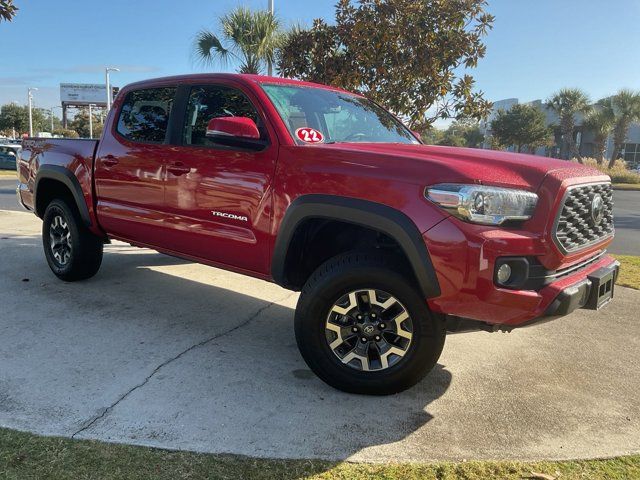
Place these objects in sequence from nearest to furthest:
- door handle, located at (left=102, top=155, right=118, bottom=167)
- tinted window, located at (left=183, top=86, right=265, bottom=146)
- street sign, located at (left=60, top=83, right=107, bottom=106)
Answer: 1. tinted window, located at (left=183, top=86, right=265, bottom=146)
2. door handle, located at (left=102, top=155, right=118, bottom=167)
3. street sign, located at (left=60, top=83, right=107, bottom=106)

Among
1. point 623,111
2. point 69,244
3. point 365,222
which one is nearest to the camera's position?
point 365,222

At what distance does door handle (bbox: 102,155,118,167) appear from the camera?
4.75 metres

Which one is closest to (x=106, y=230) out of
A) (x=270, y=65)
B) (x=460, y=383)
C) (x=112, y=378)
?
(x=112, y=378)

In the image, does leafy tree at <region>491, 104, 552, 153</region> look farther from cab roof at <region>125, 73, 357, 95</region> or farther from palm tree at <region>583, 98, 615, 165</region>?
cab roof at <region>125, 73, 357, 95</region>

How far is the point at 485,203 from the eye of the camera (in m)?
2.81

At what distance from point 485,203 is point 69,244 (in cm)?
436

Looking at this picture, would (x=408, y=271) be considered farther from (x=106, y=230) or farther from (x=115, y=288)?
(x=115, y=288)

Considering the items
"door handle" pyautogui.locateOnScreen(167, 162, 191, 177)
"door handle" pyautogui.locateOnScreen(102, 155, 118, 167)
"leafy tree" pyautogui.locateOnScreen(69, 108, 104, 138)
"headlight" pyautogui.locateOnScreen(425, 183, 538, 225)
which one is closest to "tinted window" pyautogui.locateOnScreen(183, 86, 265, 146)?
"door handle" pyautogui.locateOnScreen(167, 162, 191, 177)

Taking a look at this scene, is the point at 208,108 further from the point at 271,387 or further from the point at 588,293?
the point at 588,293

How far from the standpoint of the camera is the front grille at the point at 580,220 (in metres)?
2.95

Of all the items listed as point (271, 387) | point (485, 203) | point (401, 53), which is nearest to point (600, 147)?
point (401, 53)

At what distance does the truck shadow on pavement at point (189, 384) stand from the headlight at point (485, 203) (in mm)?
1224

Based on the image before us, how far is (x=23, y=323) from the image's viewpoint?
4.35m

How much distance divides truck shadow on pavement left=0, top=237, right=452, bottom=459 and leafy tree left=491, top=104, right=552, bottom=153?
49.7 m
